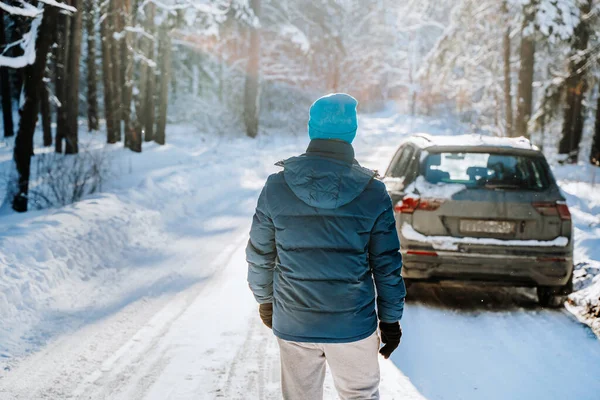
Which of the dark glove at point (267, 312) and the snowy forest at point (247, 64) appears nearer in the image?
the dark glove at point (267, 312)

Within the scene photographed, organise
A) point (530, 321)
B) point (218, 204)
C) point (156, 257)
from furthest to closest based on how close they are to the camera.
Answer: point (218, 204) → point (156, 257) → point (530, 321)

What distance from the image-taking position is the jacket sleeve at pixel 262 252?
2686 millimetres

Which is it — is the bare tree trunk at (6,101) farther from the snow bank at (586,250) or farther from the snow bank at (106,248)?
the snow bank at (586,250)

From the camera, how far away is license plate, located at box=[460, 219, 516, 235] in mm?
5949

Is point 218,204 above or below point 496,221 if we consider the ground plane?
below

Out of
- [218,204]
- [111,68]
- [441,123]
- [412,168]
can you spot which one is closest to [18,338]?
[412,168]

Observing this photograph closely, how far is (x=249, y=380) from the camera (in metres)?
4.39

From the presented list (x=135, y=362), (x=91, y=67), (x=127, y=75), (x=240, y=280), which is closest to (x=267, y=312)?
(x=135, y=362)

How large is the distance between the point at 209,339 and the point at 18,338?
1.73m

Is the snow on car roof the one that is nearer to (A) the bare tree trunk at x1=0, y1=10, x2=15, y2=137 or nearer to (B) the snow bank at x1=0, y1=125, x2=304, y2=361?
(B) the snow bank at x1=0, y1=125, x2=304, y2=361

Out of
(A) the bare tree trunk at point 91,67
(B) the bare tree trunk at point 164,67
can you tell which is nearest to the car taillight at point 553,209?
(B) the bare tree trunk at point 164,67

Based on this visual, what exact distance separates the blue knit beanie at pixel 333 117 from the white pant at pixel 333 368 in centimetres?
97

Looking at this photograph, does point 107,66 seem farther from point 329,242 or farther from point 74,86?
Answer: point 329,242

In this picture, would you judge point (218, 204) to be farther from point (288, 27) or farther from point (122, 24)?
point (288, 27)
